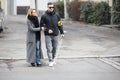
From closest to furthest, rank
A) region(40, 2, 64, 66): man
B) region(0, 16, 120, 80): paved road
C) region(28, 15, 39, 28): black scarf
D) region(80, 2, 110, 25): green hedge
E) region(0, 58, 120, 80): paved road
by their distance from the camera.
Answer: region(0, 58, 120, 80): paved road → region(0, 16, 120, 80): paved road → region(40, 2, 64, 66): man → region(28, 15, 39, 28): black scarf → region(80, 2, 110, 25): green hedge

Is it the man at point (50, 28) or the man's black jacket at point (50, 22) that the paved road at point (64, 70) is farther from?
the man's black jacket at point (50, 22)

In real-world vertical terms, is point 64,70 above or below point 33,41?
below

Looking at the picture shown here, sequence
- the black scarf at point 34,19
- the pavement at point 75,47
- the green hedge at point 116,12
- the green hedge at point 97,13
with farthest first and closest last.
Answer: the green hedge at point 97,13 < the green hedge at point 116,12 < the pavement at point 75,47 < the black scarf at point 34,19

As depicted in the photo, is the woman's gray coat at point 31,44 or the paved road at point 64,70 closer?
the paved road at point 64,70

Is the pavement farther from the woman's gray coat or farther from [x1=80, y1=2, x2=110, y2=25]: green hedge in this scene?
[x1=80, y1=2, x2=110, y2=25]: green hedge

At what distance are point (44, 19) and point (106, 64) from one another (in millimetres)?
2308

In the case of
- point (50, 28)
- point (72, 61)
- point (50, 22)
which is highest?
point (50, 22)

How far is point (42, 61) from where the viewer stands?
1489 centimetres

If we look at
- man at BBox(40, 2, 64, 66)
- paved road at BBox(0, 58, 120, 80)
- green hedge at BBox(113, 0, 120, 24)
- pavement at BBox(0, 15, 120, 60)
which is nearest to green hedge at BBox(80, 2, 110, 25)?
green hedge at BBox(113, 0, 120, 24)

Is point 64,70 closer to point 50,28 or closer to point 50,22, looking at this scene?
point 50,28

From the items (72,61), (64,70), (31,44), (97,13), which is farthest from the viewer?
(97,13)

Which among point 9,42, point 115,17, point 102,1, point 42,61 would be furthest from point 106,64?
point 102,1

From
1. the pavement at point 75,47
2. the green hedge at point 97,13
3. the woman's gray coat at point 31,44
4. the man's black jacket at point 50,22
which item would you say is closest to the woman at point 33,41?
the woman's gray coat at point 31,44

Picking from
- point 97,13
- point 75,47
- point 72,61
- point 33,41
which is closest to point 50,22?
point 33,41
